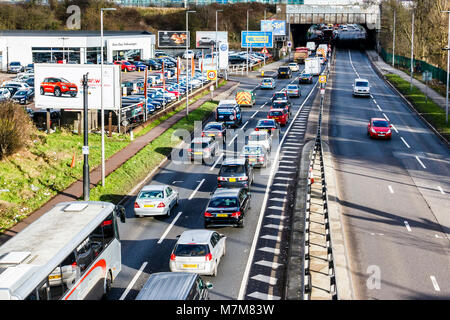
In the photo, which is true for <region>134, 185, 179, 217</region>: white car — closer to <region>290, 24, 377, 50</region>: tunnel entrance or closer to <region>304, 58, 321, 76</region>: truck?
<region>304, 58, 321, 76</region>: truck

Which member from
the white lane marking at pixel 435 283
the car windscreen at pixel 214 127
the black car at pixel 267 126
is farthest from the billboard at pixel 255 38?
the white lane marking at pixel 435 283

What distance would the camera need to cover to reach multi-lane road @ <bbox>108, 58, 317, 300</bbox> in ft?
70.5

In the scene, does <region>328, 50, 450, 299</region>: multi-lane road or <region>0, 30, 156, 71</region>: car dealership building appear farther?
<region>0, 30, 156, 71</region>: car dealership building

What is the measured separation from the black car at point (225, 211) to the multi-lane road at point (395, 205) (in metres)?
4.82

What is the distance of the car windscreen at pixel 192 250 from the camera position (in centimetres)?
2142

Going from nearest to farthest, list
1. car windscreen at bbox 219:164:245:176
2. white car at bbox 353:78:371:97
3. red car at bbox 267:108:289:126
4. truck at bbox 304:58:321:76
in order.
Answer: car windscreen at bbox 219:164:245:176, red car at bbox 267:108:289:126, white car at bbox 353:78:371:97, truck at bbox 304:58:321:76

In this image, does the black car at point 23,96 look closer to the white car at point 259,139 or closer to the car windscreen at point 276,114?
the car windscreen at point 276,114

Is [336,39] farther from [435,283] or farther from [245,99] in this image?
[435,283]

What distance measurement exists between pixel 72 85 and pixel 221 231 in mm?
21499

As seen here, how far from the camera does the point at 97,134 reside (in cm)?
4666

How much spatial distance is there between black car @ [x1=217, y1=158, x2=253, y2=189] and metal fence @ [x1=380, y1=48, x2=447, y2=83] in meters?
54.4

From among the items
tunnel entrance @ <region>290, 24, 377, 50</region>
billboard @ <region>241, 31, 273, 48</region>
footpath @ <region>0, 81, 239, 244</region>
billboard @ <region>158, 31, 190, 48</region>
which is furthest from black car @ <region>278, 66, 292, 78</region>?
tunnel entrance @ <region>290, 24, 377, 50</region>

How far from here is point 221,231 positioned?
2764 centimetres

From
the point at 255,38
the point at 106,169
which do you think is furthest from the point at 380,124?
the point at 255,38
